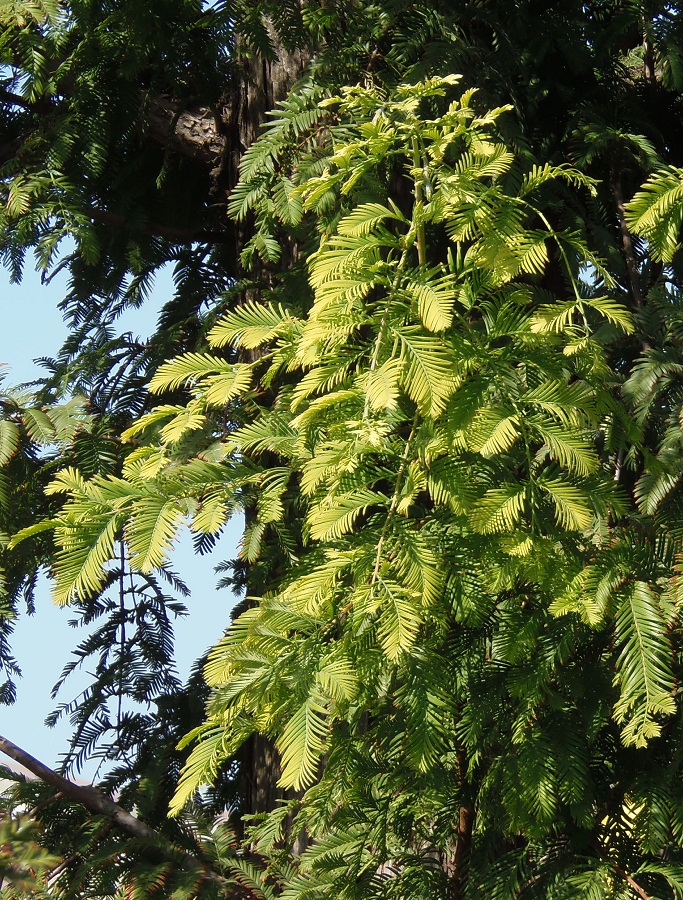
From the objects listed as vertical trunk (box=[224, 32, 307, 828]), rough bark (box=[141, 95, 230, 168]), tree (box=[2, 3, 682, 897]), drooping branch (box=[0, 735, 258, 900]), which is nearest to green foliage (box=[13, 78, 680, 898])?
tree (box=[2, 3, 682, 897])

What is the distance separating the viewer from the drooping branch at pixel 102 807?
7.68ft

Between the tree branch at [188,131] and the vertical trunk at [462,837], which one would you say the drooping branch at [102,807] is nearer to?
the vertical trunk at [462,837]

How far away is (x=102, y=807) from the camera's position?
2.45 meters

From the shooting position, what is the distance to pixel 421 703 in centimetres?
142

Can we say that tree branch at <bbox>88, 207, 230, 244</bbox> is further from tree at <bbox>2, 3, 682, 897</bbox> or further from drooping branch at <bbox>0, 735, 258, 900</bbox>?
drooping branch at <bbox>0, 735, 258, 900</bbox>

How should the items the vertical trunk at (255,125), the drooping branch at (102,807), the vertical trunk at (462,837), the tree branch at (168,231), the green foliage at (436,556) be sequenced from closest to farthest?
1. the green foliage at (436,556)
2. the vertical trunk at (462,837)
3. the drooping branch at (102,807)
4. the vertical trunk at (255,125)
5. the tree branch at (168,231)

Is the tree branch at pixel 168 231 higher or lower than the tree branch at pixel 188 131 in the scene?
lower

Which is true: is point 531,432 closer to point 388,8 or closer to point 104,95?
point 388,8

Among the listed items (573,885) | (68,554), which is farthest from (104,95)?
(573,885)

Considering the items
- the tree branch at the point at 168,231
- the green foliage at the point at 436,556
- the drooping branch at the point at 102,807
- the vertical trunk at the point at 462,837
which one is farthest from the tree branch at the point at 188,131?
the vertical trunk at the point at 462,837

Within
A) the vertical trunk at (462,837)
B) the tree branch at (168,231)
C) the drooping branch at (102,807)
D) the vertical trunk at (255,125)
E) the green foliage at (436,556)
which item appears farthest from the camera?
the tree branch at (168,231)

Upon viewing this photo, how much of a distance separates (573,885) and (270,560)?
3.40 ft

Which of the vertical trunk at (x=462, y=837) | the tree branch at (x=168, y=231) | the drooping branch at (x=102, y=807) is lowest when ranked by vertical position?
the drooping branch at (x=102, y=807)

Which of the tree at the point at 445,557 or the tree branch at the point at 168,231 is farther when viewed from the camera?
the tree branch at the point at 168,231
